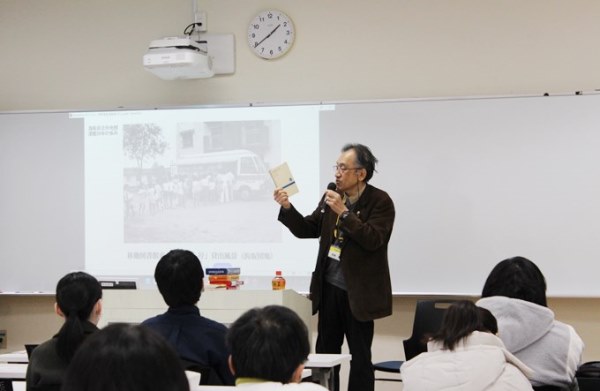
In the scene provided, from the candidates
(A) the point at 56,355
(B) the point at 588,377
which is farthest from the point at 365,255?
(A) the point at 56,355

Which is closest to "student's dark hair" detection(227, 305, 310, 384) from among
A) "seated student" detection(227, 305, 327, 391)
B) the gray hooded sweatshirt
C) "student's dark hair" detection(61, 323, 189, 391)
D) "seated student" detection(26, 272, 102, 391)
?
"seated student" detection(227, 305, 327, 391)

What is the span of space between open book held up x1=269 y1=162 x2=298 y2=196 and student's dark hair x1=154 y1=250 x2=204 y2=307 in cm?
137

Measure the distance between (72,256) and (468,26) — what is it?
3.12 meters

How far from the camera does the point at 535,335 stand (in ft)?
9.49

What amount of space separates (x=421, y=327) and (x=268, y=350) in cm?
322

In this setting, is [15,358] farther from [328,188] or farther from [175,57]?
[175,57]

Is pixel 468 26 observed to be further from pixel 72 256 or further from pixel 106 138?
pixel 72 256

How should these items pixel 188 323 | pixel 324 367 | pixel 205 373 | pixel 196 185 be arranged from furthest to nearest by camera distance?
1. pixel 196 185
2. pixel 324 367
3. pixel 188 323
4. pixel 205 373

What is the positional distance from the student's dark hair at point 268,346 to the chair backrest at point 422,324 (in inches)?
121

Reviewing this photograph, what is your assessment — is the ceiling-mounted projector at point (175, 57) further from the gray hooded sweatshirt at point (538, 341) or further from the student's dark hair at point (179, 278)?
the gray hooded sweatshirt at point (538, 341)

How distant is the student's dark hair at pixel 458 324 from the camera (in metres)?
2.49

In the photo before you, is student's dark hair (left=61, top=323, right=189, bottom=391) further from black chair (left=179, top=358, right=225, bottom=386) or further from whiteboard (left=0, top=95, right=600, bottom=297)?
whiteboard (left=0, top=95, right=600, bottom=297)

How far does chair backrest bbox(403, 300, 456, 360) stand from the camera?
4648mm

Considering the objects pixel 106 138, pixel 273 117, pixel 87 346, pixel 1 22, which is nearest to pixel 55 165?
pixel 106 138
